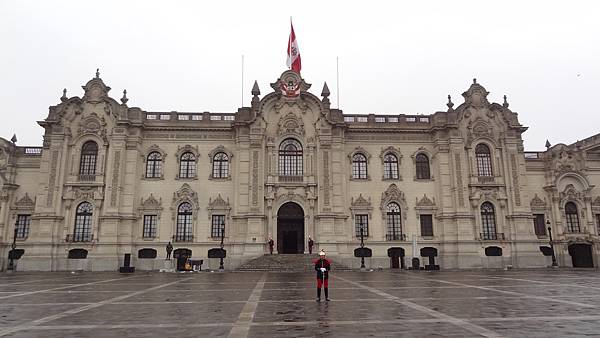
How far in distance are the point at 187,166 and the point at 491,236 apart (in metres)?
29.3

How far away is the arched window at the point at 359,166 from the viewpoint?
4100 centimetres

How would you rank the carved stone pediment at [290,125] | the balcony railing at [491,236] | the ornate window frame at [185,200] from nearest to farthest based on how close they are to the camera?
the ornate window frame at [185,200] → the balcony railing at [491,236] → the carved stone pediment at [290,125]

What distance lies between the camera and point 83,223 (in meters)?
38.2

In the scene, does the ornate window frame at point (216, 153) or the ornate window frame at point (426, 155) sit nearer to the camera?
the ornate window frame at point (216, 153)

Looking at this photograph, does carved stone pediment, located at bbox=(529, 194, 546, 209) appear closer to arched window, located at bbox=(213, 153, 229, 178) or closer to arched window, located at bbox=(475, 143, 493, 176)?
arched window, located at bbox=(475, 143, 493, 176)

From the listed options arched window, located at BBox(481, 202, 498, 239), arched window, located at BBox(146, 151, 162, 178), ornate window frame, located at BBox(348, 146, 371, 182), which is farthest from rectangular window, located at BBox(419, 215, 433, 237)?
arched window, located at BBox(146, 151, 162, 178)

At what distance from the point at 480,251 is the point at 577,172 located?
13.2 meters

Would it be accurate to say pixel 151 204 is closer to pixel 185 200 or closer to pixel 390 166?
pixel 185 200

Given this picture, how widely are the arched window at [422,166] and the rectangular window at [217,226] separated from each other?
19.2 meters

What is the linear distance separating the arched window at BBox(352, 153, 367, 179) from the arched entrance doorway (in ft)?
21.0

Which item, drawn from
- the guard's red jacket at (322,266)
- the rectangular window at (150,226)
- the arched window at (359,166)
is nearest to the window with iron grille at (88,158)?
the rectangular window at (150,226)

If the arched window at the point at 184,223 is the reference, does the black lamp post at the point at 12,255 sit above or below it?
below

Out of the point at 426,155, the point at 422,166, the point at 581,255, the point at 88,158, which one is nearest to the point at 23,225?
the point at 88,158

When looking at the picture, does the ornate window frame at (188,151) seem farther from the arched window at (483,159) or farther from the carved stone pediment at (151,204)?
the arched window at (483,159)
